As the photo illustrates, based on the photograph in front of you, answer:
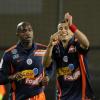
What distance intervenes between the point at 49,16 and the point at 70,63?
268cm

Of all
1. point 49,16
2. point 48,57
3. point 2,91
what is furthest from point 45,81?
point 49,16

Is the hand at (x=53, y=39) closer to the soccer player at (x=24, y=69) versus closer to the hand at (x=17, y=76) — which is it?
the soccer player at (x=24, y=69)

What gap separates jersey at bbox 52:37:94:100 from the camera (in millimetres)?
8359

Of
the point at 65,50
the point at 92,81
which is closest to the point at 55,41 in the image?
the point at 65,50

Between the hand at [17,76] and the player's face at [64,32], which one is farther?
the hand at [17,76]

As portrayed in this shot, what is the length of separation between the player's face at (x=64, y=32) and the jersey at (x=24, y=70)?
1.40 ft

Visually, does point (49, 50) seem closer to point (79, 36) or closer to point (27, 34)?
point (27, 34)

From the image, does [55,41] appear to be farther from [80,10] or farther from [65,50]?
[80,10]

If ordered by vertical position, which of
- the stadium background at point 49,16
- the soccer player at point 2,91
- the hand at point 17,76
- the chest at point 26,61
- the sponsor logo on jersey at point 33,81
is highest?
the stadium background at point 49,16

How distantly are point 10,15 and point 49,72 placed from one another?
2.71m

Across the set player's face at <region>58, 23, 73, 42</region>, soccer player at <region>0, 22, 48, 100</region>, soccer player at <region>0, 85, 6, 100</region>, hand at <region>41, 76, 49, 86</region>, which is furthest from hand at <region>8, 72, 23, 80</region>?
soccer player at <region>0, 85, 6, 100</region>

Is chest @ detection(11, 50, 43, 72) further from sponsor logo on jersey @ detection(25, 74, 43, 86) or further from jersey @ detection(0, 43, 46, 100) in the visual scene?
sponsor logo on jersey @ detection(25, 74, 43, 86)

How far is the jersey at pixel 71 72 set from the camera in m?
8.36

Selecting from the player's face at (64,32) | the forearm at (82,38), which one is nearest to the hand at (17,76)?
the player's face at (64,32)
